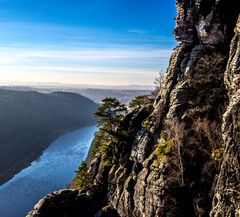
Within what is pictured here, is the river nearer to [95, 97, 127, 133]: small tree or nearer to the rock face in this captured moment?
the rock face

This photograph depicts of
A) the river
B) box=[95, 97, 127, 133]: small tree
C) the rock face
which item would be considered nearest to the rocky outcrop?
the rock face

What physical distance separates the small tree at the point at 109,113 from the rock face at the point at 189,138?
169cm

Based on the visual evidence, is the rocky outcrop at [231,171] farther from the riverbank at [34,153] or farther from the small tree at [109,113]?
the riverbank at [34,153]

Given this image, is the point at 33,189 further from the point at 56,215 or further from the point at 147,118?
the point at 147,118

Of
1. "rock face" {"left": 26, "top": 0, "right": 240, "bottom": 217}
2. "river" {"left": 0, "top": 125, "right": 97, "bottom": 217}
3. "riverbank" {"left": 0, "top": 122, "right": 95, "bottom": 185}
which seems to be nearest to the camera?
"rock face" {"left": 26, "top": 0, "right": 240, "bottom": 217}

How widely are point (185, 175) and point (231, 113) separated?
12.3 meters

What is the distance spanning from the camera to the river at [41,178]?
7931cm

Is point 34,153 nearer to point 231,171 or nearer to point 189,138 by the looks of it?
point 189,138

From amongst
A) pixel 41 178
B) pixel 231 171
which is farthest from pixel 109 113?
pixel 41 178

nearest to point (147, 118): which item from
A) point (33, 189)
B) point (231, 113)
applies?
point (231, 113)

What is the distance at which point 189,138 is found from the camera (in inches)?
1469

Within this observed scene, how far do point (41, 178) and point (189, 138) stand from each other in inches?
2879

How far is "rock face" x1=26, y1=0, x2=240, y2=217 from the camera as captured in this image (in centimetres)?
2833

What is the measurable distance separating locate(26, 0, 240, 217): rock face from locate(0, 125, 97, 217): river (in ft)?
99.0
